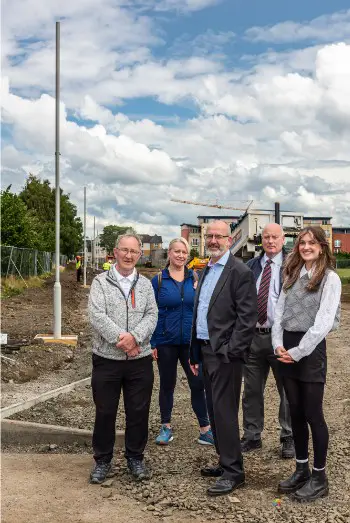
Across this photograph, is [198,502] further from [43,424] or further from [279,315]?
[43,424]

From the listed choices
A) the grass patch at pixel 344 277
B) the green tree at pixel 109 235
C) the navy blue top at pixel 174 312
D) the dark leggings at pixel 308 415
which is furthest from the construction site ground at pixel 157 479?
the green tree at pixel 109 235

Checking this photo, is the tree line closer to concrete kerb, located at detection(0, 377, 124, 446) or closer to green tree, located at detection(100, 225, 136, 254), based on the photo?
concrete kerb, located at detection(0, 377, 124, 446)

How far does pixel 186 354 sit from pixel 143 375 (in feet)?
3.16

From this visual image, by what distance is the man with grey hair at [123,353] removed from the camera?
514 cm

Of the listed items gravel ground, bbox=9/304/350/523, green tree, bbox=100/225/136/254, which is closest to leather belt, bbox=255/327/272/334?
gravel ground, bbox=9/304/350/523

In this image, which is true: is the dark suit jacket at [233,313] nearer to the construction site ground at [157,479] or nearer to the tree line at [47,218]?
the construction site ground at [157,479]

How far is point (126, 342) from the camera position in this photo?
502 cm

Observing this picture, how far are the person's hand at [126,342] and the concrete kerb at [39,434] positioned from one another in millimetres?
1653

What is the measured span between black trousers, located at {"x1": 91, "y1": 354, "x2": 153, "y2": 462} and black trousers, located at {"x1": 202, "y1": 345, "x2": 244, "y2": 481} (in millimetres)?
631

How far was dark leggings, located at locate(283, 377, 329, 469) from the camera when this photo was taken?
477cm

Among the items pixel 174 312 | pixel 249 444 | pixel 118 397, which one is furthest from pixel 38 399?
pixel 249 444

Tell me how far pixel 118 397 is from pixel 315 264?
1966mm

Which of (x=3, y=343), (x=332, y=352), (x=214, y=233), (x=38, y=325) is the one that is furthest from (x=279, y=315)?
(x=38, y=325)

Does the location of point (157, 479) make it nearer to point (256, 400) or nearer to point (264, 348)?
point (256, 400)
